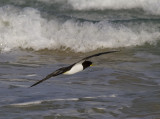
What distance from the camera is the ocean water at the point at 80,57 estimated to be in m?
5.27

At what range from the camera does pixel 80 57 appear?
843 cm

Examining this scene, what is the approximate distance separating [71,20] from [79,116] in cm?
552

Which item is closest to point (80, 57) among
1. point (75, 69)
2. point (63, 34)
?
point (63, 34)

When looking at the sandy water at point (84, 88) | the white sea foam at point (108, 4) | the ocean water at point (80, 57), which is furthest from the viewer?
the white sea foam at point (108, 4)

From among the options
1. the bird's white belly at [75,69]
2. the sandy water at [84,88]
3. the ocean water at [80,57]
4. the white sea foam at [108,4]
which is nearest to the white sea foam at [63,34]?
the ocean water at [80,57]

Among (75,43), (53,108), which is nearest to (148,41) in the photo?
(75,43)

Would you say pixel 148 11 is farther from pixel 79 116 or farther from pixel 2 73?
pixel 79 116

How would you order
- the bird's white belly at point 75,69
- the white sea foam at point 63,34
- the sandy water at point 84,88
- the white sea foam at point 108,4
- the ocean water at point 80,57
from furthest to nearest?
the white sea foam at point 108,4
the white sea foam at point 63,34
the bird's white belly at point 75,69
the ocean water at point 80,57
the sandy water at point 84,88

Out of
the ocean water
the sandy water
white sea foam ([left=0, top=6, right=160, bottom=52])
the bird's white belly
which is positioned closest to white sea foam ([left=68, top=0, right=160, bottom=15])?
the ocean water

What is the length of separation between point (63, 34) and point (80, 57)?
4.44 ft

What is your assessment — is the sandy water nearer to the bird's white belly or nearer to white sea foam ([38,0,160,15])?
the bird's white belly

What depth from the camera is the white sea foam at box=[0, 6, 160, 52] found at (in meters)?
9.17

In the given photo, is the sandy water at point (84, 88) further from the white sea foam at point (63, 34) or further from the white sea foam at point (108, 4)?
the white sea foam at point (108, 4)

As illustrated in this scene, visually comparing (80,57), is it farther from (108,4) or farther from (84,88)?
(108,4)
